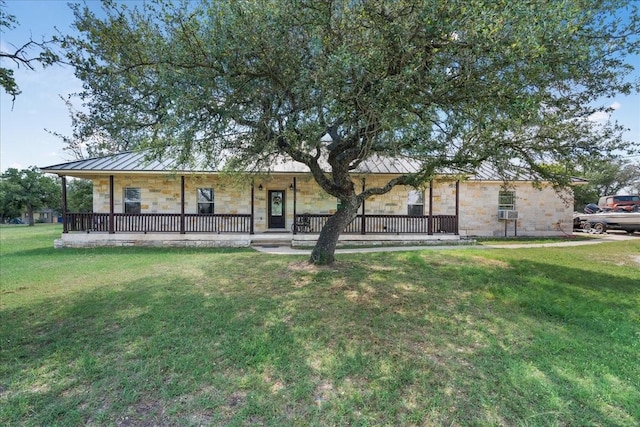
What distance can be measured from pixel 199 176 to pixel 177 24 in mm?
8605

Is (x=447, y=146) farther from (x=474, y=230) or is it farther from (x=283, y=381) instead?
(x=474, y=230)

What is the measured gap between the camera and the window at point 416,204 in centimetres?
1434

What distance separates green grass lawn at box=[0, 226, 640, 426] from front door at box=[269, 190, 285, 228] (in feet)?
24.0

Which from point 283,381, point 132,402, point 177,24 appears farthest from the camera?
point 177,24

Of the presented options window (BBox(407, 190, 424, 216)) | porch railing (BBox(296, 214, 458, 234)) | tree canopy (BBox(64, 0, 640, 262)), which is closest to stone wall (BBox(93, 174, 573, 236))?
window (BBox(407, 190, 424, 216))

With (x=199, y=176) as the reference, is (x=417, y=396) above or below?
below

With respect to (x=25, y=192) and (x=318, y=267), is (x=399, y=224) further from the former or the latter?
(x=25, y=192)

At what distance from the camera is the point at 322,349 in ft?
11.8

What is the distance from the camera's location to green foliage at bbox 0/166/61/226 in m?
33.6

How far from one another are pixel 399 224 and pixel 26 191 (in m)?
42.5

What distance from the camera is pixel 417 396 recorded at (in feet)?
9.16

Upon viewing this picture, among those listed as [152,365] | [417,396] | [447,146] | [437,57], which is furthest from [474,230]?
[152,365]

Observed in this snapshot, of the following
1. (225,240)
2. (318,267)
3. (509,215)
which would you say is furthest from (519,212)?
(225,240)

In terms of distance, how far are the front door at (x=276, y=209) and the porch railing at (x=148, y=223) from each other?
1.84 meters
